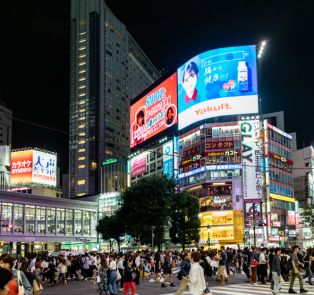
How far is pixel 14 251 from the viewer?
63531 millimetres

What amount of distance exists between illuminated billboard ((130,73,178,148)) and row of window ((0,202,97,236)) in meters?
20.9

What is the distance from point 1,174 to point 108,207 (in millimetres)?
23307

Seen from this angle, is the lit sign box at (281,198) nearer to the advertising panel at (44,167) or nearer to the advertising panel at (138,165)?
the advertising panel at (138,165)

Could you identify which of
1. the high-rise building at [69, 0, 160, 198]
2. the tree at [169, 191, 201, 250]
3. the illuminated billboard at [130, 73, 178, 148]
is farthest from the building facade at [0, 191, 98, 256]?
the high-rise building at [69, 0, 160, 198]

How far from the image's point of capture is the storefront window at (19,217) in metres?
63.9

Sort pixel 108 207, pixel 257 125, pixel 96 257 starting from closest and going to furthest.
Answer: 1. pixel 96 257
2. pixel 257 125
3. pixel 108 207

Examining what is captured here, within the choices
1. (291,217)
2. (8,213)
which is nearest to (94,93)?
(8,213)

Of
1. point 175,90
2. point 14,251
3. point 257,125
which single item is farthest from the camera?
point 175,90

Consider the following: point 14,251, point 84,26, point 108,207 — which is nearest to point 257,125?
point 108,207

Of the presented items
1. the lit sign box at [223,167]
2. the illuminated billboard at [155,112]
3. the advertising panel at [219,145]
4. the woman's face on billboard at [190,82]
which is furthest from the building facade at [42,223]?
the woman's face on billboard at [190,82]

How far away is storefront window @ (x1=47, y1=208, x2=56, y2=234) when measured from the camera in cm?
7075

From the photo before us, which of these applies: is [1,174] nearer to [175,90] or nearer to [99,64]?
[175,90]

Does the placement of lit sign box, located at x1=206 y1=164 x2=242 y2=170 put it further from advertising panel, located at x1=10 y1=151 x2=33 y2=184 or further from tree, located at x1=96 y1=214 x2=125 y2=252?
advertising panel, located at x1=10 y1=151 x2=33 y2=184

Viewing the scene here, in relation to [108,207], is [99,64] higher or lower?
higher
